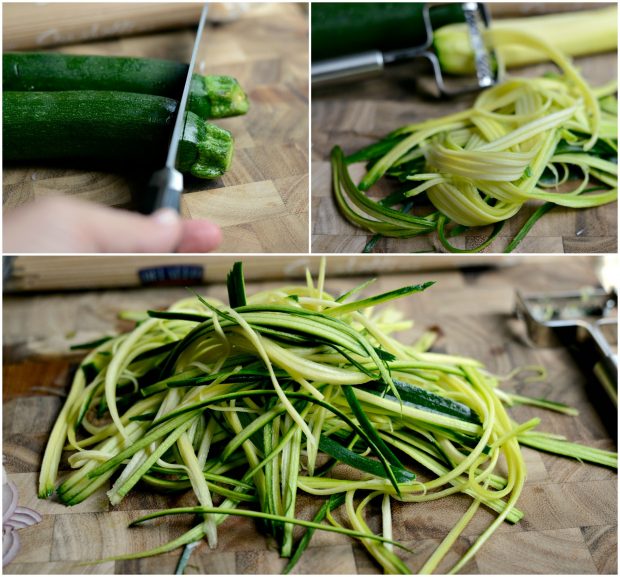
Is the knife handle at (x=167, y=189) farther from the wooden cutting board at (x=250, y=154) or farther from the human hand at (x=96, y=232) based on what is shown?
the wooden cutting board at (x=250, y=154)

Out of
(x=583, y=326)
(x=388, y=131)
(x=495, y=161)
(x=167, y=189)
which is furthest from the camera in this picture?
(x=388, y=131)

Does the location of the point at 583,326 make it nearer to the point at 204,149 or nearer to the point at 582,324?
the point at 582,324

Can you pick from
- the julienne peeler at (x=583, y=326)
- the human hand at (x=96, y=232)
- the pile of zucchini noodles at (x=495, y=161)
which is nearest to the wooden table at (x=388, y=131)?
the pile of zucchini noodles at (x=495, y=161)

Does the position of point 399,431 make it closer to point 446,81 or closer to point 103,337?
point 103,337

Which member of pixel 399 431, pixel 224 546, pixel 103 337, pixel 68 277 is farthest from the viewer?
pixel 68 277

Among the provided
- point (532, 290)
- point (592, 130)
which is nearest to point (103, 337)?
point (532, 290)

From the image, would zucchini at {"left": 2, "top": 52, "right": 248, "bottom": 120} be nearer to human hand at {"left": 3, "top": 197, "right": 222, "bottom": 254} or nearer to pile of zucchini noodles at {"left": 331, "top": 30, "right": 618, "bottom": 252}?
pile of zucchini noodles at {"left": 331, "top": 30, "right": 618, "bottom": 252}

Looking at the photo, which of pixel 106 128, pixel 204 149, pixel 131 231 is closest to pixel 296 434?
pixel 131 231
